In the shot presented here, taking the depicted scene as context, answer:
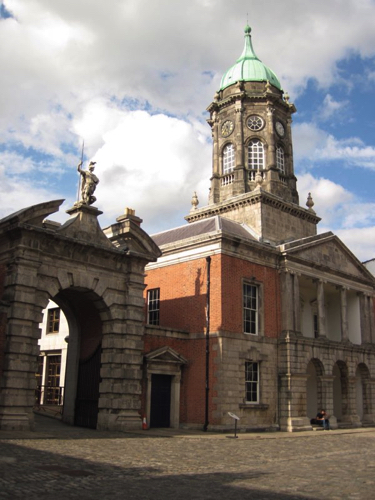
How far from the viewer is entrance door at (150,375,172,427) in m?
22.8

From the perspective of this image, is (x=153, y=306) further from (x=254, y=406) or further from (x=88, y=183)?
(x=88, y=183)

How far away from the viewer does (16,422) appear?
16766 millimetres

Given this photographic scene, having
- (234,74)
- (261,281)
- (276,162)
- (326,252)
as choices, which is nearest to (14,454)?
(261,281)

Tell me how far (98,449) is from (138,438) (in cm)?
393

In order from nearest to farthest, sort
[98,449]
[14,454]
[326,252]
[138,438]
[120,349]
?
1. [14,454]
2. [98,449]
3. [138,438]
4. [120,349]
5. [326,252]

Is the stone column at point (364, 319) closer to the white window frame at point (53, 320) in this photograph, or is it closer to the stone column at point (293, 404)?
the stone column at point (293, 404)

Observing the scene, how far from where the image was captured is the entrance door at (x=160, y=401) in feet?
74.7

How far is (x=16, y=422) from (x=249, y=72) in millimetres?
27493

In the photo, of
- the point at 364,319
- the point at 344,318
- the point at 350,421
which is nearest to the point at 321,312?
the point at 344,318

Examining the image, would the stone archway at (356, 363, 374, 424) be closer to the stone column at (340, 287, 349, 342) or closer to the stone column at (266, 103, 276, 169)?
the stone column at (340, 287, 349, 342)

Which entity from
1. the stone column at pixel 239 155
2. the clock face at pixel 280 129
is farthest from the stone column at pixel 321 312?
the clock face at pixel 280 129

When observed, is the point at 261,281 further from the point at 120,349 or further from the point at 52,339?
the point at 52,339

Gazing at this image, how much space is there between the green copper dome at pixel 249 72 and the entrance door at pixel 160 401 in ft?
69.1

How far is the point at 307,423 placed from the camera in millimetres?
26047
